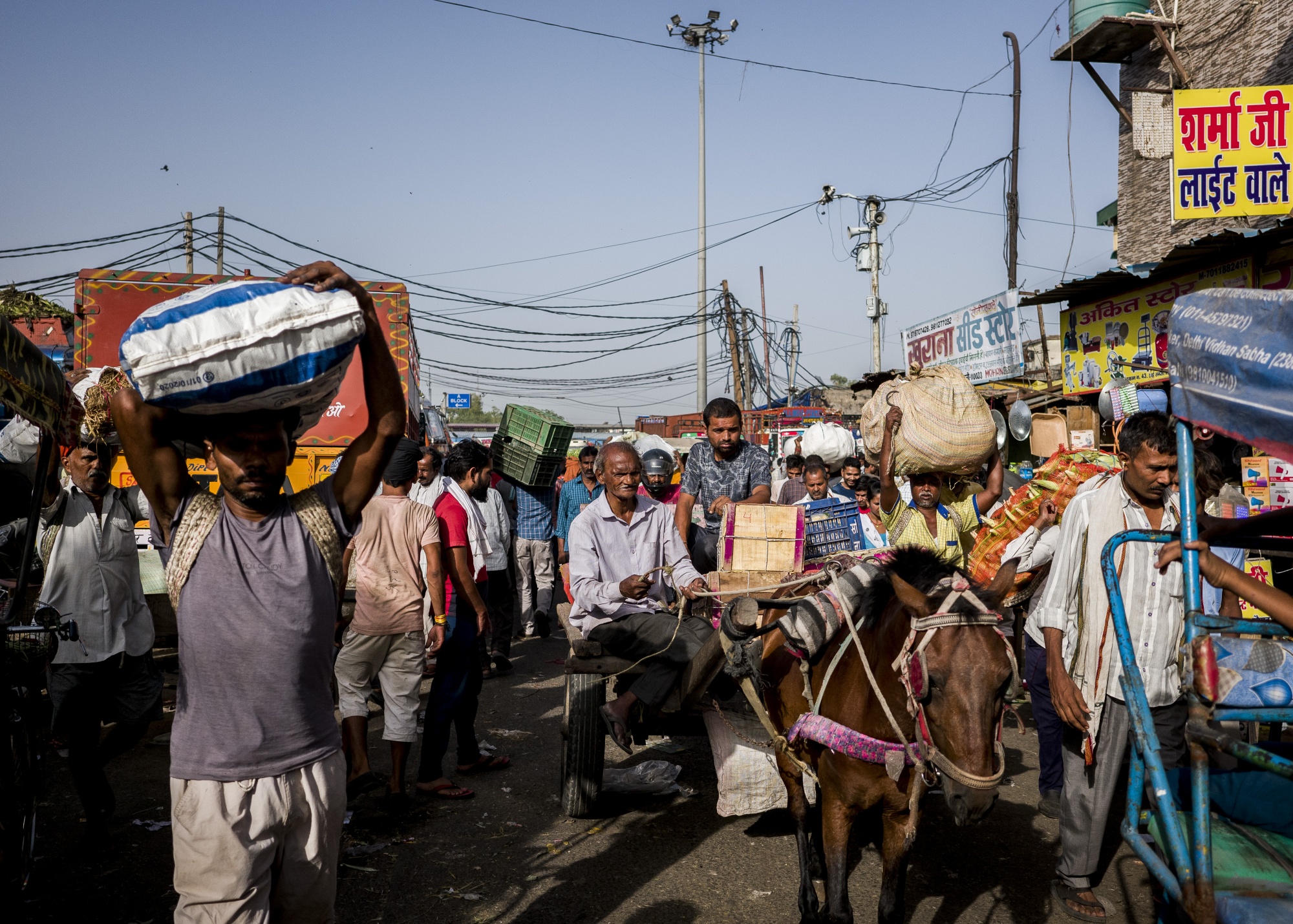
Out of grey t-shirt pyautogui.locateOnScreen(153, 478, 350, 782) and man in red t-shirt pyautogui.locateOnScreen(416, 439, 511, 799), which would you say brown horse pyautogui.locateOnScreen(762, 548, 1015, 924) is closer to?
grey t-shirt pyautogui.locateOnScreen(153, 478, 350, 782)

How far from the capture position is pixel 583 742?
5406 mm

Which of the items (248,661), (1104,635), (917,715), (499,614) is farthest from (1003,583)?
(499,614)

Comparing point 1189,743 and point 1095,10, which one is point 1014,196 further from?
point 1189,743

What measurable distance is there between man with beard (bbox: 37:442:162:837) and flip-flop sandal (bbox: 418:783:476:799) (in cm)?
171

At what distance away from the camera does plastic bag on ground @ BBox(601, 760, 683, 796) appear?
588 cm

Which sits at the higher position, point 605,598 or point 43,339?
point 43,339

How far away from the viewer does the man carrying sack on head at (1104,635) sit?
3.88m

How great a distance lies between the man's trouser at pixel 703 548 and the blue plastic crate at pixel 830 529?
3.95 feet

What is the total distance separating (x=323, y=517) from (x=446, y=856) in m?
3.09

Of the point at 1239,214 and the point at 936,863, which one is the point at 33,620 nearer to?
the point at 936,863

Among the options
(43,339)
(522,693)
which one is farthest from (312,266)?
(43,339)

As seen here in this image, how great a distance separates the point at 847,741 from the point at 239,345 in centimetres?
276

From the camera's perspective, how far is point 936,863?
192 inches

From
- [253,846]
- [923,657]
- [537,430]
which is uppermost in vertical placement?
[537,430]
